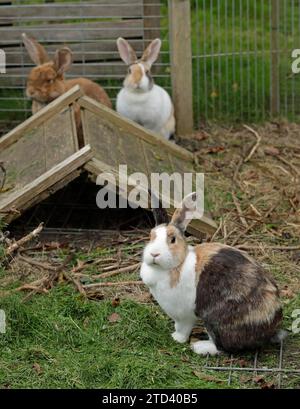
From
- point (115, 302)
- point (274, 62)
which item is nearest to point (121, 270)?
point (115, 302)

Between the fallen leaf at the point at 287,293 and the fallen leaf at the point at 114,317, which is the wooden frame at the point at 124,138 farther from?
the fallen leaf at the point at 114,317

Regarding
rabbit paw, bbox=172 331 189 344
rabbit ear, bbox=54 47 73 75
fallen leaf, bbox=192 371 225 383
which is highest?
rabbit ear, bbox=54 47 73 75

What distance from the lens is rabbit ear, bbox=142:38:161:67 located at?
738 cm

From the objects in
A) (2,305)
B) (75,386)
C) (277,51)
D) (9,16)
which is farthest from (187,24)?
(75,386)

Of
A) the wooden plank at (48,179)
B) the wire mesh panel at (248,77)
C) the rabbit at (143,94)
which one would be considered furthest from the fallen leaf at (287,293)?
the wire mesh panel at (248,77)

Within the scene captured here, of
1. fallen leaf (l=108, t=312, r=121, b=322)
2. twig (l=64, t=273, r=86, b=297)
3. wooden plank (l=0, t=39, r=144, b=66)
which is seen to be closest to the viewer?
fallen leaf (l=108, t=312, r=121, b=322)

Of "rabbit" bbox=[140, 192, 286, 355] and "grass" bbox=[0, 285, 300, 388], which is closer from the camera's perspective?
"grass" bbox=[0, 285, 300, 388]

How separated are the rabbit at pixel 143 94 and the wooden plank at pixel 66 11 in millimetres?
581

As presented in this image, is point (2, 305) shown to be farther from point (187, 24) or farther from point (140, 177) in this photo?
point (187, 24)

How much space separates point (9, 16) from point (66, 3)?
0.50 m

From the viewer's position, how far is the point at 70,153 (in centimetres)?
620

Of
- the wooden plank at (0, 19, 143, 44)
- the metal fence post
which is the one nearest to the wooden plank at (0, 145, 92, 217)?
the wooden plank at (0, 19, 143, 44)

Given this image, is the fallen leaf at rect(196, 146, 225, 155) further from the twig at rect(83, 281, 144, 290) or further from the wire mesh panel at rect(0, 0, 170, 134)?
the twig at rect(83, 281, 144, 290)

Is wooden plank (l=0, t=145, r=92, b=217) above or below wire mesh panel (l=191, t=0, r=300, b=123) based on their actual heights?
below
